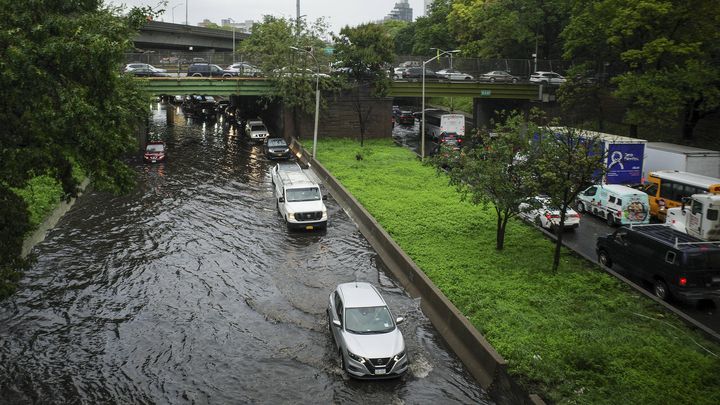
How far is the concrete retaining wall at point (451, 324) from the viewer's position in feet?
47.0

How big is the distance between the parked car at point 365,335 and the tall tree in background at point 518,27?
4765cm

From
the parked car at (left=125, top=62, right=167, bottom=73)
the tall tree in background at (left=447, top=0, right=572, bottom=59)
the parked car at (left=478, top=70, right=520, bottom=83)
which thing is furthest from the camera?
the tall tree in background at (left=447, top=0, right=572, bottom=59)

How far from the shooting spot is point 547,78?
58406mm

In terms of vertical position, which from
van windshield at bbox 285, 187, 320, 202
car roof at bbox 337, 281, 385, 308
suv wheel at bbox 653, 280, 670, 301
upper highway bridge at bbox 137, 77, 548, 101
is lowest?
suv wheel at bbox 653, 280, 670, 301

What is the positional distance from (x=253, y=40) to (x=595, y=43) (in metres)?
29.4

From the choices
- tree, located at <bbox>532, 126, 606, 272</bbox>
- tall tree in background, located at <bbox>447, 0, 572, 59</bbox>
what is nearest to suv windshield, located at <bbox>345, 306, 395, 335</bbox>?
tree, located at <bbox>532, 126, 606, 272</bbox>

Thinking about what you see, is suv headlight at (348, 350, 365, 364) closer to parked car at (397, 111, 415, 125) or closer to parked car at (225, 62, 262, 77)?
parked car at (225, 62, 262, 77)

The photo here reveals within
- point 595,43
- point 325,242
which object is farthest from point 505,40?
point 325,242

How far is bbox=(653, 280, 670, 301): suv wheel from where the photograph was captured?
18.9 metres

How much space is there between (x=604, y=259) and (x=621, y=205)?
21.0 feet

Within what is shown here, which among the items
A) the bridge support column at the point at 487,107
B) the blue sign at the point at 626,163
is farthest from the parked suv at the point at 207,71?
the blue sign at the point at 626,163

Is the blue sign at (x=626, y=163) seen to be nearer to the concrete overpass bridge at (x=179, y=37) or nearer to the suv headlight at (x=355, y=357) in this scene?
the suv headlight at (x=355, y=357)

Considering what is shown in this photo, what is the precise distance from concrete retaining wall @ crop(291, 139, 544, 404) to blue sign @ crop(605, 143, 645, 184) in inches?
583

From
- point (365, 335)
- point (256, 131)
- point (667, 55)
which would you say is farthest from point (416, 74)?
point (365, 335)
